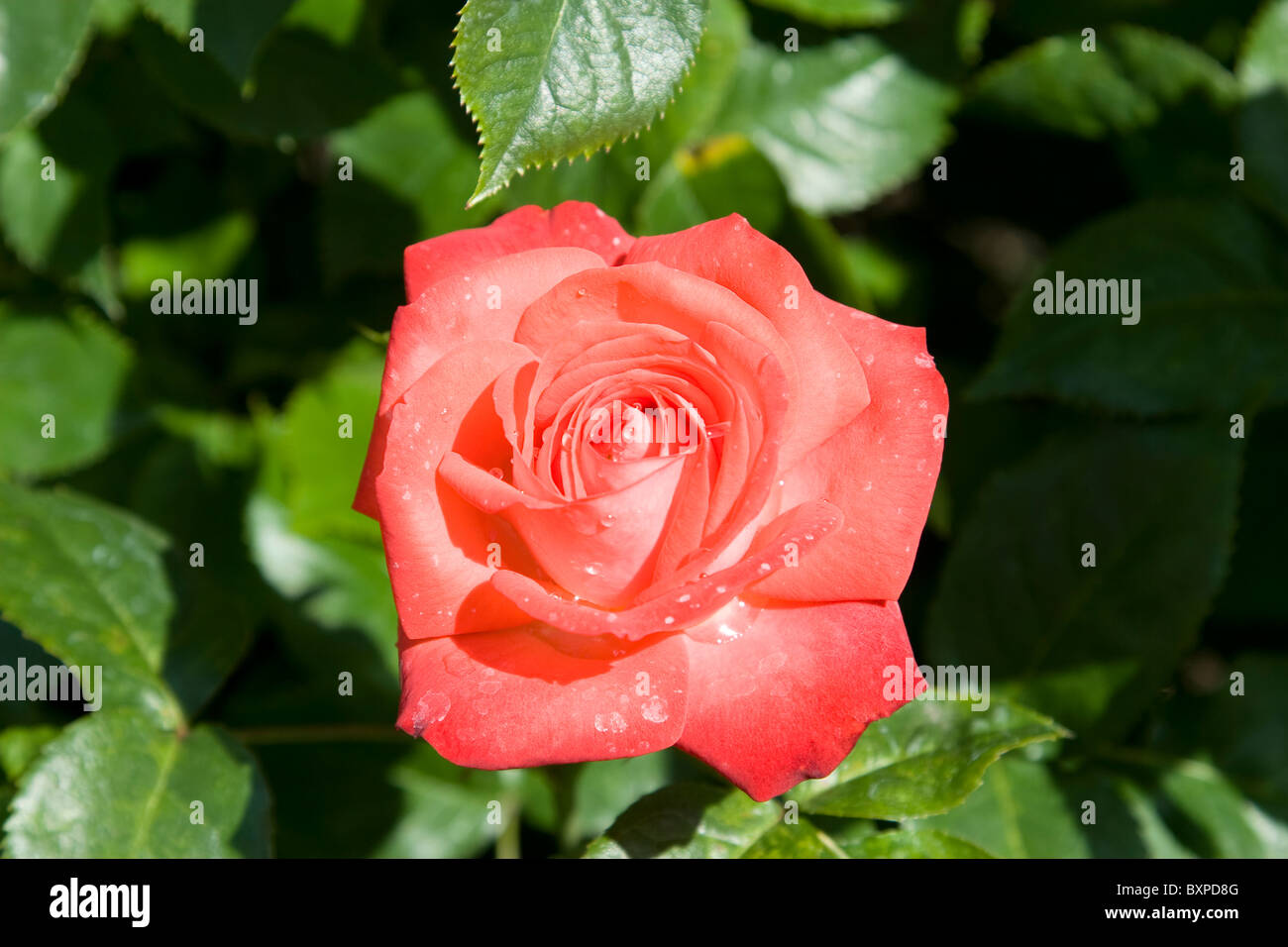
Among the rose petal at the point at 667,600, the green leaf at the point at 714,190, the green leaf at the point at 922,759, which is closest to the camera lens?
the rose petal at the point at 667,600

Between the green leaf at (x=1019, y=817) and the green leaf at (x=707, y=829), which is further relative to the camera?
the green leaf at (x=1019, y=817)

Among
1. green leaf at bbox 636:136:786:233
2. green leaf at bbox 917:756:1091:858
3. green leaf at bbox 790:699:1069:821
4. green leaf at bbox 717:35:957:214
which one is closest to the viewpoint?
green leaf at bbox 790:699:1069:821

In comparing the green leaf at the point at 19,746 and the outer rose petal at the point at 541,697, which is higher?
the outer rose petal at the point at 541,697

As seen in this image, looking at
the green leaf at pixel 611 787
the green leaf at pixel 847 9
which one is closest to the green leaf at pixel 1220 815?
the green leaf at pixel 611 787

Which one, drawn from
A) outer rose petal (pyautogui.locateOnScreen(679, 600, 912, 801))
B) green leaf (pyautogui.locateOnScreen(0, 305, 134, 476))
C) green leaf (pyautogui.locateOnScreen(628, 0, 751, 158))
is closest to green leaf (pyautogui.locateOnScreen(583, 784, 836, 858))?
outer rose petal (pyautogui.locateOnScreen(679, 600, 912, 801))

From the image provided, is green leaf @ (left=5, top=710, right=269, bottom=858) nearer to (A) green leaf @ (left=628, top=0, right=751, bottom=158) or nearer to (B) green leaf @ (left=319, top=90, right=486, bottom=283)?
(B) green leaf @ (left=319, top=90, right=486, bottom=283)

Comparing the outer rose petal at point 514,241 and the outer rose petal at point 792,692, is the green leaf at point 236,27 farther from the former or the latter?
the outer rose petal at point 792,692

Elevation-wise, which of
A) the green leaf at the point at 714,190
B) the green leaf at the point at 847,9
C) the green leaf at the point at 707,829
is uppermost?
the green leaf at the point at 847,9

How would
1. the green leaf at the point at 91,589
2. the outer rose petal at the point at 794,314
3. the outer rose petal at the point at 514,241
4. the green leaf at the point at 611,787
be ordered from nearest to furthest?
the outer rose petal at the point at 794,314 → the outer rose petal at the point at 514,241 → the green leaf at the point at 91,589 → the green leaf at the point at 611,787
